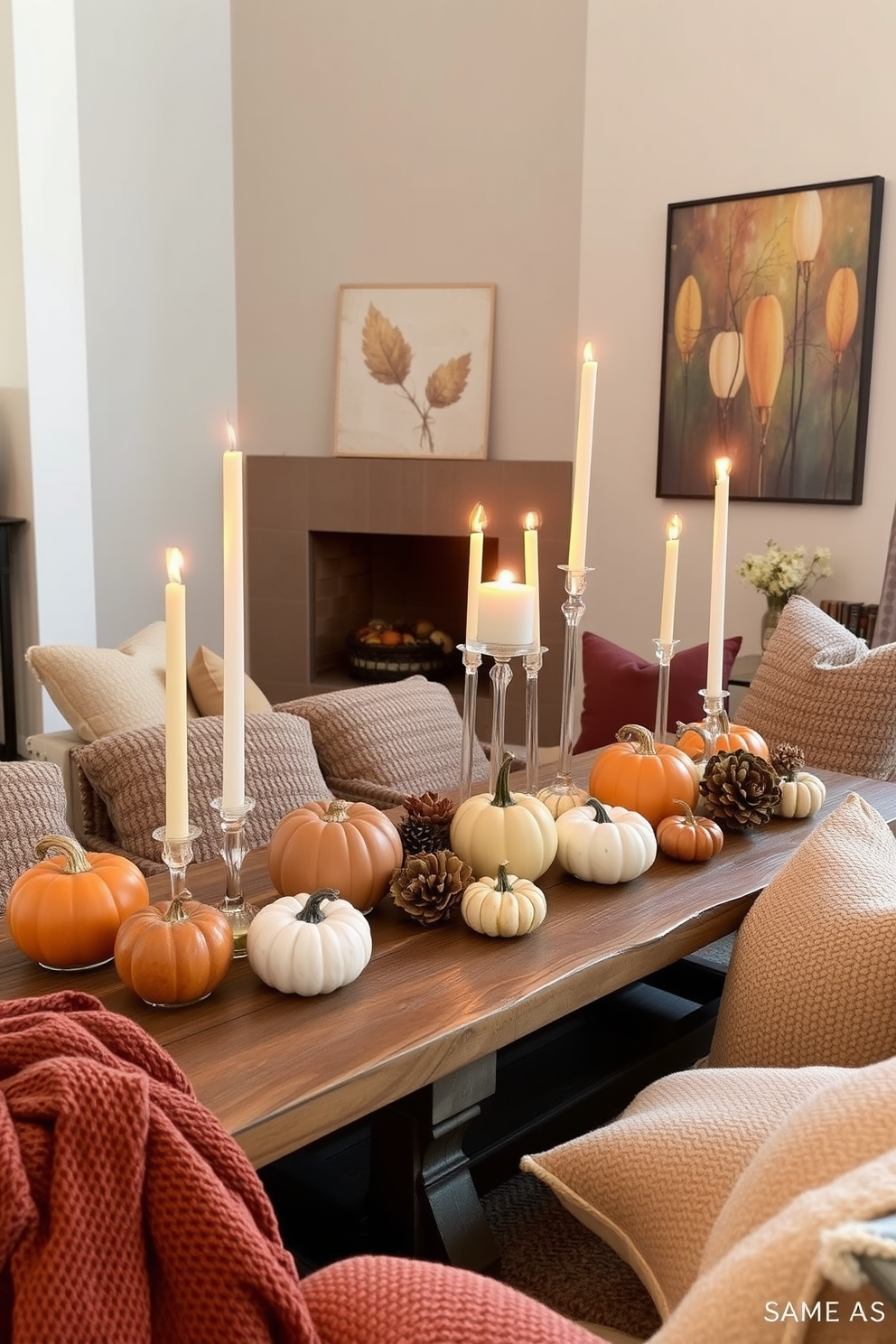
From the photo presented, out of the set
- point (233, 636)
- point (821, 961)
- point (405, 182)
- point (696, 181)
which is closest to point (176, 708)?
point (233, 636)

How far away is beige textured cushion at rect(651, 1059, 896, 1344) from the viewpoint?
2.06 feet

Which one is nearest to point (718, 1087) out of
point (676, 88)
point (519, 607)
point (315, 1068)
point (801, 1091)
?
point (801, 1091)

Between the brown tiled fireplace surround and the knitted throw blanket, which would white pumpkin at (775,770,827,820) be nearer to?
the knitted throw blanket

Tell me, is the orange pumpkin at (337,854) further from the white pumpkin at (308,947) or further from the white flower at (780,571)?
the white flower at (780,571)

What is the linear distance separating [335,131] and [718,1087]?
180 inches

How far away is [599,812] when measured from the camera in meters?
1.56

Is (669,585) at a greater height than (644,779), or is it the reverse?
(669,585)

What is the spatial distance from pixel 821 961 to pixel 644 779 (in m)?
0.44

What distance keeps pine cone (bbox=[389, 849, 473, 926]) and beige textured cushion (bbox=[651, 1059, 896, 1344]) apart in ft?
2.02

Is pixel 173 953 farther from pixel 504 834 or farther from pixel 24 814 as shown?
pixel 24 814

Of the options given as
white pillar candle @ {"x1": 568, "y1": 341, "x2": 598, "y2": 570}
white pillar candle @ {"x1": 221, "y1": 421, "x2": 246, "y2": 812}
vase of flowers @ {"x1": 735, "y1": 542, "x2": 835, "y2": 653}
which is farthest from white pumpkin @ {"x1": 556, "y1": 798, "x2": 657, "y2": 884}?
vase of flowers @ {"x1": 735, "y1": 542, "x2": 835, "y2": 653}

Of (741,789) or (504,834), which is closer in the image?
(504,834)

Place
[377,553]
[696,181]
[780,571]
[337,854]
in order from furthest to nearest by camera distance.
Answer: [377,553], [696,181], [780,571], [337,854]

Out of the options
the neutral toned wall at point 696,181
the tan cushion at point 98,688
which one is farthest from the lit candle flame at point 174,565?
the neutral toned wall at point 696,181
